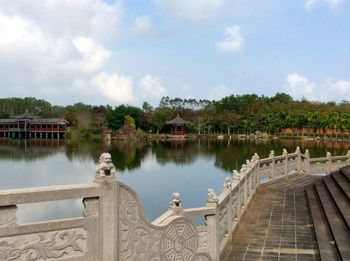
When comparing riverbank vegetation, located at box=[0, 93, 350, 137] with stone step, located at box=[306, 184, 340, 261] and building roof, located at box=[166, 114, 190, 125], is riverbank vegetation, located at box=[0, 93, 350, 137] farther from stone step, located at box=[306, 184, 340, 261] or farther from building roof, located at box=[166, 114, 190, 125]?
stone step, located at box=[306, 184, 340, 261]

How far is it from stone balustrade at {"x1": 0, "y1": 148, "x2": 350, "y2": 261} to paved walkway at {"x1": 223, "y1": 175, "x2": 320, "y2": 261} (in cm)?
145

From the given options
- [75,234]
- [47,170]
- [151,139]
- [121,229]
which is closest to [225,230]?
[121,229]

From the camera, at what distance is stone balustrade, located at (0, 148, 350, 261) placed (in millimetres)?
3500

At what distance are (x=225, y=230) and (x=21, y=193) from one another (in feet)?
13.0

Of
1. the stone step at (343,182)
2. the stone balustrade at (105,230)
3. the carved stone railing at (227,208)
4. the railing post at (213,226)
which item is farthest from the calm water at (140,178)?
the stone balustrade at (105,230)

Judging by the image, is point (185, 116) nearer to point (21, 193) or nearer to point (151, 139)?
point (151, 139)

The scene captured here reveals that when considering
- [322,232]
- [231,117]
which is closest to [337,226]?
[322,232]

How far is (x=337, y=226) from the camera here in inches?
281

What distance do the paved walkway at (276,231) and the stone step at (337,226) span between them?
0.39 metres

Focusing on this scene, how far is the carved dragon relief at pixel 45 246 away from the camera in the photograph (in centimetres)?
344

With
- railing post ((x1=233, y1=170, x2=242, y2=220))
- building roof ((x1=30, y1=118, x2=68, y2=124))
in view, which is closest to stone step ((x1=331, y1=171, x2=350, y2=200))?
railing post ((x1=233, y1=170, x2=242, y2=220))

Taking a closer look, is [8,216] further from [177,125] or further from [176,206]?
[177,125]

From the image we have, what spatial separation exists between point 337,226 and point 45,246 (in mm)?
5444

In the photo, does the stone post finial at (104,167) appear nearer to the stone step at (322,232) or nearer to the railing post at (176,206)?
the railing post at (176,206)
